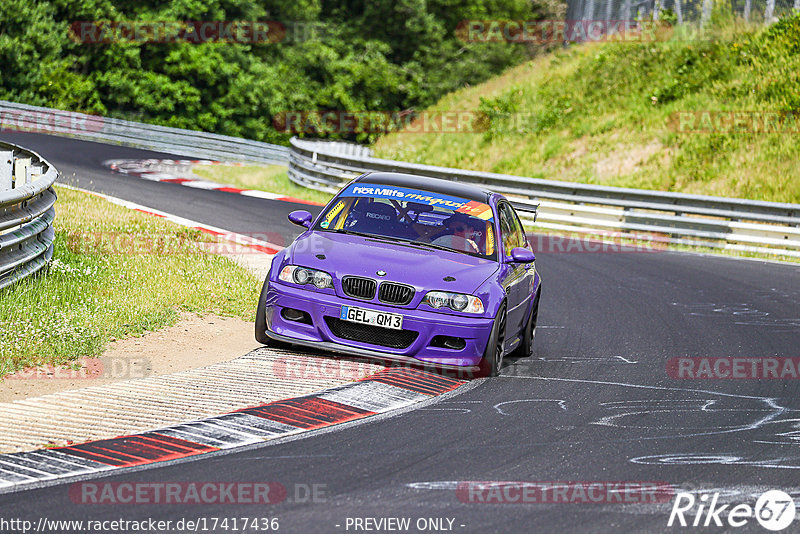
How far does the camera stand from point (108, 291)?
35.2 ft

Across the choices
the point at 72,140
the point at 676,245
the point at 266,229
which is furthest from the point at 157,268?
the point at 72,140

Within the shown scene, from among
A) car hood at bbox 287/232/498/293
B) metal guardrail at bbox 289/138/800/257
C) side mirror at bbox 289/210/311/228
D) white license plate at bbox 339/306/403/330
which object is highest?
side mirror at bbox 289/210/311/228

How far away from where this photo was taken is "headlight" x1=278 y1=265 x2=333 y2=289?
869 cm

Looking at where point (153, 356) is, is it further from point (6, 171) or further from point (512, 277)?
point (6, 171)

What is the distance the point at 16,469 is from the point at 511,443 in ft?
9.54

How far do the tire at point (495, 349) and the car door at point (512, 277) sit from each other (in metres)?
0.21

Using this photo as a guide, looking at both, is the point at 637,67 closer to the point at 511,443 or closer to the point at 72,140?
the point at 72,140

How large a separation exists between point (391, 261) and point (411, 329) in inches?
25.9

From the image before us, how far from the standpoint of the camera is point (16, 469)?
5.59 metres

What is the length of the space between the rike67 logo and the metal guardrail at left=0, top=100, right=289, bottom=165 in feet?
106

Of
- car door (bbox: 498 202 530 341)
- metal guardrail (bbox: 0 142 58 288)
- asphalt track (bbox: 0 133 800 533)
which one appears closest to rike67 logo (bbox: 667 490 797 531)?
asphalt track (bbox: 0 133 800 533)

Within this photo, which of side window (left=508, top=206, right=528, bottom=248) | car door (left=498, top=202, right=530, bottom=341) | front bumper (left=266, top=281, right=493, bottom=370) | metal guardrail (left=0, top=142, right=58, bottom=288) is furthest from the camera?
side window (left=508, top=206, right=528, bottom=248)

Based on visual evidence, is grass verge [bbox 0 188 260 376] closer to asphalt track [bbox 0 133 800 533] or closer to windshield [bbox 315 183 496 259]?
windshield [bbox 315 183 496 259]

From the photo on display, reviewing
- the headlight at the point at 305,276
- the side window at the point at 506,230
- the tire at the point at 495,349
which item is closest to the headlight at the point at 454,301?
the tire at the point at 495,349
